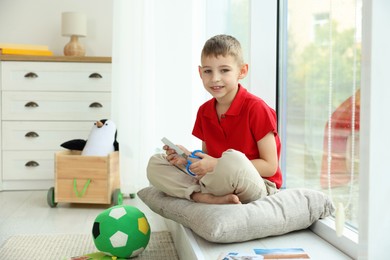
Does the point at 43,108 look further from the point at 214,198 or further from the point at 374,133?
the point at 374,133

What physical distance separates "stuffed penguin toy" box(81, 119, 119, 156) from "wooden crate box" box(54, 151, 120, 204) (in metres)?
0.11

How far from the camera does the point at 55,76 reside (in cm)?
344

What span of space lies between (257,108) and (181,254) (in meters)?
0.57

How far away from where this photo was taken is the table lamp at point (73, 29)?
3.71 meters

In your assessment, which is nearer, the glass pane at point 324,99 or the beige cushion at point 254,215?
the beige cushion at point 254,215

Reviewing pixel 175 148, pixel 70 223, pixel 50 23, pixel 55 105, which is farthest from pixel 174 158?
pixel 50 23

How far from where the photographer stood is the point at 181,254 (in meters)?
1.78

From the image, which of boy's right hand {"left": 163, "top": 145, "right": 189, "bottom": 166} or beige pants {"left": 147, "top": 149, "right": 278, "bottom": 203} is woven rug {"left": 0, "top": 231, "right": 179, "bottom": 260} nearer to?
beige pants {"left": 147, "top": 149, "right": 278, "bottom": 203}

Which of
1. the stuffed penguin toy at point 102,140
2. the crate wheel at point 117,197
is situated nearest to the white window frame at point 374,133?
the crate wheel at point 117,197

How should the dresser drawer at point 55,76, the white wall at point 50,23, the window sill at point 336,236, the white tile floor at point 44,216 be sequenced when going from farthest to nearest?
1. the white wall at point 50,23
2. the dresser drawer at point 55,76
3. the white tile floor at point 44,216
4. the window sill at point 336,236

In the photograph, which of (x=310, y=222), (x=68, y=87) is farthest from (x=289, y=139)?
(x=68, y=87)

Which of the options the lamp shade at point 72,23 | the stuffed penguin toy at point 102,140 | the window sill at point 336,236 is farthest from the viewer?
the lamp shade at point 72,23

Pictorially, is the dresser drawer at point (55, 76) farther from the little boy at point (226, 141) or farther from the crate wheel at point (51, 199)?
the little boy at point (226, 141)

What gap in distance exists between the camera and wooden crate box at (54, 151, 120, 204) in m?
2.79
